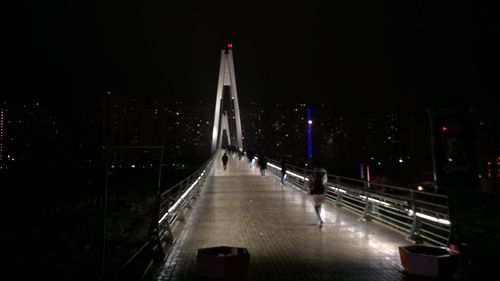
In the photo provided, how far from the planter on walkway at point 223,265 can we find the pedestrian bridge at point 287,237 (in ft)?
1.58

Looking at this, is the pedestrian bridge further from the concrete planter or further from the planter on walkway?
the planter on walkway

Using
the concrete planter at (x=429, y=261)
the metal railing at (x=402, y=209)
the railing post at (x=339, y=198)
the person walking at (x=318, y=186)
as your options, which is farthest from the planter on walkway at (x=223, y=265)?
the railing post at (x=339, y=198)

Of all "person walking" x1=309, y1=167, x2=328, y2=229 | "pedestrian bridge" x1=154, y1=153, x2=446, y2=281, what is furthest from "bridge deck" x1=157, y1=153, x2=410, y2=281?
"person walking" x1=309, y1=167, x2=328, y2=229

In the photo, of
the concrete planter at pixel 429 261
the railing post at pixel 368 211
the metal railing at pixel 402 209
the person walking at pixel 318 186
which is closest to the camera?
the concrete planter at pixel 429 261

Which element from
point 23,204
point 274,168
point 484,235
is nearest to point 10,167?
point 23,204

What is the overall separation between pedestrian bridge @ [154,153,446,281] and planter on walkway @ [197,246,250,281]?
48 cm

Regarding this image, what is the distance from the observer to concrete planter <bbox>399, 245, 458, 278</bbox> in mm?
6852

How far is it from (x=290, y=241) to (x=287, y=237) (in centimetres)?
51

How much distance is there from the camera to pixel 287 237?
11.0 metres

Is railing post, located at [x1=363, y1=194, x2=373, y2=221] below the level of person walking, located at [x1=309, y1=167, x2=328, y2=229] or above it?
below

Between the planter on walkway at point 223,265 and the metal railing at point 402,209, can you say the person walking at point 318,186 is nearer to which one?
the metal railing at point 402,209

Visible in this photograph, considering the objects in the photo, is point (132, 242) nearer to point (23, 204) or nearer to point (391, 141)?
point (23, 204)

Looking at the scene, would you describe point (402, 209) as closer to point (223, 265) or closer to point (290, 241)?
point (290, 241)

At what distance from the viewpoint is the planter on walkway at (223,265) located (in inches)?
271
